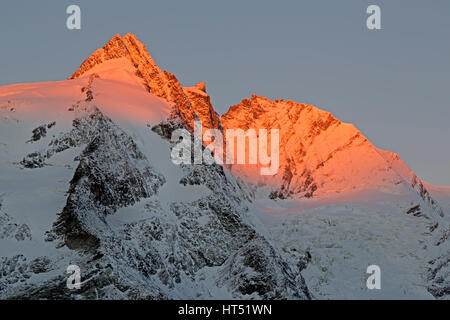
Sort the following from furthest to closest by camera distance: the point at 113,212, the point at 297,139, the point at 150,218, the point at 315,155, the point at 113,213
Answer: the point at 297,139, the point at 315,155, the point at 150,218, the point at 113,212, the point at 113,213

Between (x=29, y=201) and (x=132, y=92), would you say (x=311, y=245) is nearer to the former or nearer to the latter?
(x=132, y=92)

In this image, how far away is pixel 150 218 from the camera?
8550 centimetres

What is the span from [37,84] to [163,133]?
71.1ft

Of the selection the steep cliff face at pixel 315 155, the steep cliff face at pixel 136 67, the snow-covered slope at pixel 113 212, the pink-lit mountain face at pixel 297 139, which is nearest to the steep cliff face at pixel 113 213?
the snow-covered slope at pixel 113 212

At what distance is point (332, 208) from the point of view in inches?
5536

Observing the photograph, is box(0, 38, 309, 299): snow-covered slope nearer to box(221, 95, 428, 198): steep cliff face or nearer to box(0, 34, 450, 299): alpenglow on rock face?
box(0, 34, 450, 299): alpenglow on rock face

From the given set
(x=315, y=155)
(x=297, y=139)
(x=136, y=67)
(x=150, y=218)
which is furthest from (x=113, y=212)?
(x=297, y=139)

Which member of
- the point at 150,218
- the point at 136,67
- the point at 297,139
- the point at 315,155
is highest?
the point at 136,67

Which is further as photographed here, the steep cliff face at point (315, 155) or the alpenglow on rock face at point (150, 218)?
the steep cliff face at point (315, 155)

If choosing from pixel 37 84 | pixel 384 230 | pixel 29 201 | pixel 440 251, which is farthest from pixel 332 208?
pixel 29 201

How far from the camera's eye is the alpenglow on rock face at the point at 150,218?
241ft

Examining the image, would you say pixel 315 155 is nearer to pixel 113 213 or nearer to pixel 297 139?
pixel 297 139

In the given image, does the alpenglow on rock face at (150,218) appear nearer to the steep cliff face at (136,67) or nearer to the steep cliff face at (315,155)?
the steep cliff face at (136,67)
